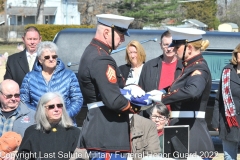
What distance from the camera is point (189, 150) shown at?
4.82 m

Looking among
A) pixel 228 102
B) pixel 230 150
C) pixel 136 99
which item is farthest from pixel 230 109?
pixel 136 99

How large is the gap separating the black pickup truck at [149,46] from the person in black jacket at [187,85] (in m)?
3.54

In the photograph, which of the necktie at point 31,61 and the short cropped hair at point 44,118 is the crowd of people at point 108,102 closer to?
the short cropped hair at point 44,118

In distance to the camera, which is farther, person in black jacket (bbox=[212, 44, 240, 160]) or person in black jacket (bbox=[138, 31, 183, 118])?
person in black jacket (bbox=[212, 44, 240, 160])

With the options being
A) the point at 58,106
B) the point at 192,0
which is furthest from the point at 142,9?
the point at 58,106

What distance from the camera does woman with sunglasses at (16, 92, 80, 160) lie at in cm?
500

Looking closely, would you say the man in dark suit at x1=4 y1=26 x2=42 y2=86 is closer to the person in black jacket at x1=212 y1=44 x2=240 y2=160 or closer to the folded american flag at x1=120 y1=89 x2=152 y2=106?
the person in black jacket at x1=212 y1=44 x2=240 y2=160

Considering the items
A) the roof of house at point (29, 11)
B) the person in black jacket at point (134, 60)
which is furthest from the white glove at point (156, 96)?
the roof of house at point (29, 11)

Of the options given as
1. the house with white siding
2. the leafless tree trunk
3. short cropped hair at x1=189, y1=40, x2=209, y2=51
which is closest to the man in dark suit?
short cropped hair at x1=189, y1=40, x2=209, y2=51

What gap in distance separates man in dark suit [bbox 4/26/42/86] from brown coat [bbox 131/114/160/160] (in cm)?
201

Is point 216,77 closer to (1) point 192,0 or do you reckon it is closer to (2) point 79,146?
(2) point 79,146

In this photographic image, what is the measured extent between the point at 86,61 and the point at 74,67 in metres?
4.22

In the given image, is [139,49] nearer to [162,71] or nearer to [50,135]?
[162,71]

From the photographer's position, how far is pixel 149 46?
29.0 ft
